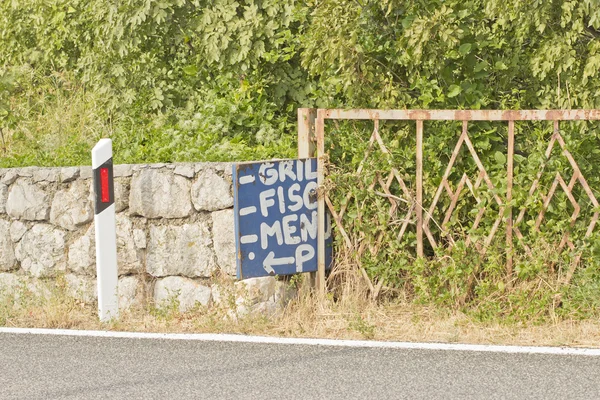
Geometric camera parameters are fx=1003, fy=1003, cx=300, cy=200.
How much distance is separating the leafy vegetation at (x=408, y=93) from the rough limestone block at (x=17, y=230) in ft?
3.15

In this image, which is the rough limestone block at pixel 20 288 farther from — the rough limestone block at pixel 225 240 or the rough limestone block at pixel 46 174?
the rough limestone block at pixel 225 240

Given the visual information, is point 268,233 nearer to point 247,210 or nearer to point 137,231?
point 247,210

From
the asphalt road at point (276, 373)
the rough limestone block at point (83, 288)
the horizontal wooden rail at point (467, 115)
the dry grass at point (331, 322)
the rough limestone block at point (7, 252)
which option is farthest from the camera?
the rough limestone block at point (7, 252)

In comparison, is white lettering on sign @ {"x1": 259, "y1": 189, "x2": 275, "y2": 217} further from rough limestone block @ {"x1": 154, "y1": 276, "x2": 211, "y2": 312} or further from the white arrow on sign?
rough limestone block @ {"x1": 154, "y1": 276, "x2": 211, "y2": 312}

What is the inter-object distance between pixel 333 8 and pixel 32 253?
3.03m

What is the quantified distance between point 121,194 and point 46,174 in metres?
0.70

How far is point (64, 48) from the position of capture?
12477 millimetres

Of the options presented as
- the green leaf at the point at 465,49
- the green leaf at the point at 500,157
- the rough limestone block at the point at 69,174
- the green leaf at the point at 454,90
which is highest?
the green leaf at the point at 465,49

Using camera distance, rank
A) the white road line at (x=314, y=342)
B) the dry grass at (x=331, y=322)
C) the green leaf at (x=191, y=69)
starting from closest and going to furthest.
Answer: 1. the white road line at (x=314, y=342)
2. the dry grass at (x=331, y=322)
3. the green leaf at (x=191, y=69)

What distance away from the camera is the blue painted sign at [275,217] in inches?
271

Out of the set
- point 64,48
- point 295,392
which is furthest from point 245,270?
point 64,48

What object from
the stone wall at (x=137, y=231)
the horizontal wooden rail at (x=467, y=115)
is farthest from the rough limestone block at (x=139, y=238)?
the horizontal wooden rail at (x=467, y=115)

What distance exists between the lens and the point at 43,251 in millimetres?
7895

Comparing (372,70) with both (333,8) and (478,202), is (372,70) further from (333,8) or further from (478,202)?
(478,202)
